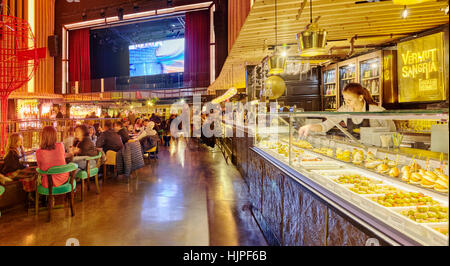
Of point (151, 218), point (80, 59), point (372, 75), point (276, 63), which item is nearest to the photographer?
point (151, 218)

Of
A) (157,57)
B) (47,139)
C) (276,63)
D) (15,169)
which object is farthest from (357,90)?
(157,57)

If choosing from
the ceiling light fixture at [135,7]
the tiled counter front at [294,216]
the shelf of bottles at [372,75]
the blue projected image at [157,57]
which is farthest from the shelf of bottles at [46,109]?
the shelf of bottles at [372,75]

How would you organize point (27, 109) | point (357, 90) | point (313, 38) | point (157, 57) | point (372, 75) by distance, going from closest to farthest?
1. point (313, 38)
2. point (357, 90)
3. point (372, 75)
4. point (27, 109)
5. point (157, 57)

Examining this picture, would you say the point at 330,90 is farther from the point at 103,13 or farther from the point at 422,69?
the point at 103,13

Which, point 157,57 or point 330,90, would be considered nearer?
point 330,90

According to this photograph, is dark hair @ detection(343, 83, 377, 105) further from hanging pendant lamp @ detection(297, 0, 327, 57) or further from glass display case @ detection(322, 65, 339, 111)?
glass display case @ detection(322, 65, 339, 111)

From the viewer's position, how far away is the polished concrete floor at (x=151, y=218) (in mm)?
3256

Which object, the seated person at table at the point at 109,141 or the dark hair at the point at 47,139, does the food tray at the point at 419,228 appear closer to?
the dark hair at the point at 47,139

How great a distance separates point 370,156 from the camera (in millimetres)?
2404

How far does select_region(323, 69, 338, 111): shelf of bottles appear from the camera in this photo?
7.57m

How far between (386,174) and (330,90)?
611 centimetres

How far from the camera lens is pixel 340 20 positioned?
169 inches

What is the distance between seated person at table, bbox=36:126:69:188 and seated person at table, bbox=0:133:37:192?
513 mm

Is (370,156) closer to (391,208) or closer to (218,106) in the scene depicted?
(391,208)
